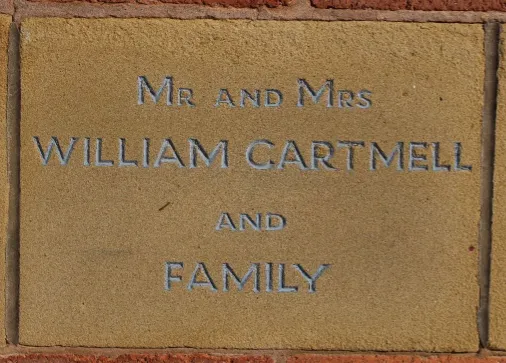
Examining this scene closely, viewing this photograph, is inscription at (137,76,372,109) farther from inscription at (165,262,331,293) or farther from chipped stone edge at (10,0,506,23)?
inscription at (165,262,331,293)

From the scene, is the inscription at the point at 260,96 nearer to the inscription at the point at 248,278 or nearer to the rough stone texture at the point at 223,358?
the inscription at the point at 248,278

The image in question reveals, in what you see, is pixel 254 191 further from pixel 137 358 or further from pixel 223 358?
pixel 137 358

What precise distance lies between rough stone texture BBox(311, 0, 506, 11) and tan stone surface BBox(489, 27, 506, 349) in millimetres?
143

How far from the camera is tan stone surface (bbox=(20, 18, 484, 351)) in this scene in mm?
2227

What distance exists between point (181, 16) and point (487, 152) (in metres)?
1.34

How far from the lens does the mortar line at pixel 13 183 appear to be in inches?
89.0

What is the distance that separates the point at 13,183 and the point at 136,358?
0.87 metres

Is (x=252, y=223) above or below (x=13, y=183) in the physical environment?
below

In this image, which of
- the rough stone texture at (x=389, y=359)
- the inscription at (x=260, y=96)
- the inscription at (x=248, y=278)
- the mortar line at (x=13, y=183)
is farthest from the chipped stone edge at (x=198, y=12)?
the rough stone texture at (x=389, y=359)

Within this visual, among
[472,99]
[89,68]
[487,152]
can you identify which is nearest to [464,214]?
[487,152]

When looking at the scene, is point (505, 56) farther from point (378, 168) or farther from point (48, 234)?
point (48, 234)

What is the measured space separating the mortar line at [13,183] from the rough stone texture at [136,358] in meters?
0.11

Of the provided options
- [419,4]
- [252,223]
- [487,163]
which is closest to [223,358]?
[252,223]

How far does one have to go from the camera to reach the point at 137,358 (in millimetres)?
2287
